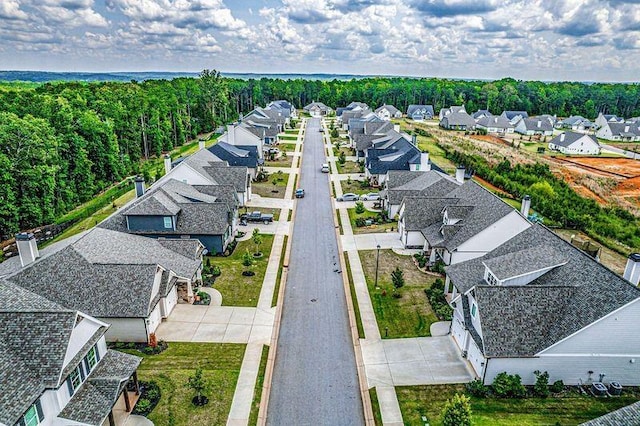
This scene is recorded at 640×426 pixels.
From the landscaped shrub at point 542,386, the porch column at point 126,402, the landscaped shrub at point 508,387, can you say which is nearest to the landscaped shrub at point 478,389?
the landscaped shrub at point 508,387

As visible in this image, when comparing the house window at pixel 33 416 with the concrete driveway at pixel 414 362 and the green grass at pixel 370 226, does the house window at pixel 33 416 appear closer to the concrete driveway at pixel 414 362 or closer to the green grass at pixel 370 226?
the concrete driveway at pixel 414 362

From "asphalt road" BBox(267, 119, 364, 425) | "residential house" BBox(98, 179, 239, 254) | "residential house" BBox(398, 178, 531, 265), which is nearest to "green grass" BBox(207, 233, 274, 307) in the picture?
"residential house" BBox(98, 179, 239, 254)

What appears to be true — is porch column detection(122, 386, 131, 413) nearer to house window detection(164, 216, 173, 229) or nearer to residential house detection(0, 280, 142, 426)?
residential house detection(0, 280, 142, 426)

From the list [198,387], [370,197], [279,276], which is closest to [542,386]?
[198,387]

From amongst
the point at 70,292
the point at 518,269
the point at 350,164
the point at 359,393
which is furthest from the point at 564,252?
the point at 350,164

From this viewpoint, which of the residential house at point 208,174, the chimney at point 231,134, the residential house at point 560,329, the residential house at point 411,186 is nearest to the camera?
the residential house at point 560,329

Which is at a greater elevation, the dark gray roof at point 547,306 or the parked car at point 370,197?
the dark gray roof at point 547,306
